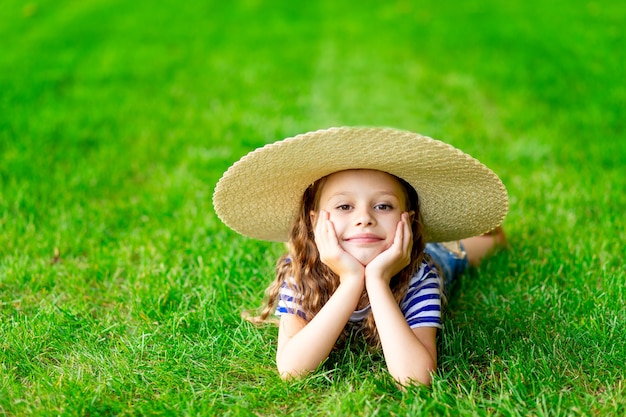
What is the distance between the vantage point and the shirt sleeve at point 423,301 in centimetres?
286

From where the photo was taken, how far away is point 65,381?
269cm

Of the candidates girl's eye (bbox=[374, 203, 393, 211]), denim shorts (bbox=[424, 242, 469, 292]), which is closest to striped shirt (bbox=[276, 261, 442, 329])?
girl's eye (bbox=[374, 203, 393, 211])

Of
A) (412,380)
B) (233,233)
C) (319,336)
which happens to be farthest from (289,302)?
(233,233)

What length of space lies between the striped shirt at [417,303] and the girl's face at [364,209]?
0.31 meters

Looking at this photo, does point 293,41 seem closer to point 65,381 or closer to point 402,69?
point 402,69

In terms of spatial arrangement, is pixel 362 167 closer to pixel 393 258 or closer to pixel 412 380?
pixel 393 258

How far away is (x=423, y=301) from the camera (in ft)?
9.62

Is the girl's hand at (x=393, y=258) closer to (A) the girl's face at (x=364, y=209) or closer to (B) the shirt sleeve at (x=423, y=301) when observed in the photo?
(A) the girl's face at (x=364, y=209)

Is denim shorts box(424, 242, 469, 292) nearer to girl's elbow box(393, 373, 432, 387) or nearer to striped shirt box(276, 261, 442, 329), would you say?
striped shirt box(276, 261, 442, 329)

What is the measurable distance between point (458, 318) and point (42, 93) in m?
5.12

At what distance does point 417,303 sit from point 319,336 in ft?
1.72

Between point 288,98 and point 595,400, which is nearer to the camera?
point 595,400

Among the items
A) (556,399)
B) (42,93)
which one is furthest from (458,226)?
(42,93)

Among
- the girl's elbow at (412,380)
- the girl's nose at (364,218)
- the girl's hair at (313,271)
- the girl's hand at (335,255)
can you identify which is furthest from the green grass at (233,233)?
the girl's nose at (364,218)
